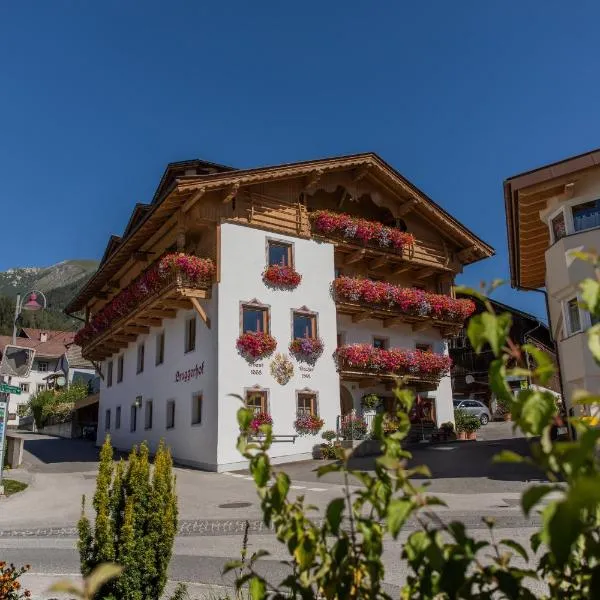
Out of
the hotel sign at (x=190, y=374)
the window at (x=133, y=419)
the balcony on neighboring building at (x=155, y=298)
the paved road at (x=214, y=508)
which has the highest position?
the balcony on neighboring building at (x=155, y=298)

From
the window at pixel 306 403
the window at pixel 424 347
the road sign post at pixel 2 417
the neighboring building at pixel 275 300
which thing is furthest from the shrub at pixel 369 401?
the road sign post at pixel 2 417

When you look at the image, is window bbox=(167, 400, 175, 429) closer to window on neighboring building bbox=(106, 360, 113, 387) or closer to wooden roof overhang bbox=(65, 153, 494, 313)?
wooden roof overhang bbox=(65, 153, 494, 313)

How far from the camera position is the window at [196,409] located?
891 inches

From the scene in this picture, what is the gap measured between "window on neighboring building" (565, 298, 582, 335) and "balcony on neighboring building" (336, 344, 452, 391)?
24.6 ft

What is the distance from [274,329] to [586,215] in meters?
11.1

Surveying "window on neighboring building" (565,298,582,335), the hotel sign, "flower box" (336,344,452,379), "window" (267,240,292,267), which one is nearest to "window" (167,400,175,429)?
the hotel sign

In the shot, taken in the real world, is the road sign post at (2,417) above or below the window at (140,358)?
below

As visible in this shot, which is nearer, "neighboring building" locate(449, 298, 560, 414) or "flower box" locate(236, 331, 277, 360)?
"flower box" locate(236, 331, 277, 360)

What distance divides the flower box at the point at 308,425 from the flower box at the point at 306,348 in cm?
213

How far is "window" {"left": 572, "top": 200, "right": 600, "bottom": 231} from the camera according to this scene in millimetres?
16344

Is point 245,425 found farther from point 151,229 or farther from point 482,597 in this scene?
point 151,229

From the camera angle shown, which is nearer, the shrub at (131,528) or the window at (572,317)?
the shrub at (131,528)

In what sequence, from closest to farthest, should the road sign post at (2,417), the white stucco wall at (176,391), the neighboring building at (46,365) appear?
the road sign post at (2,417) < the white stucco wall at (176,391) < the neighboring building at (46,365)

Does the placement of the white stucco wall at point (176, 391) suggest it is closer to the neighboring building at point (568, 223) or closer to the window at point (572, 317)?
the neighboring building at point (568, 223)
